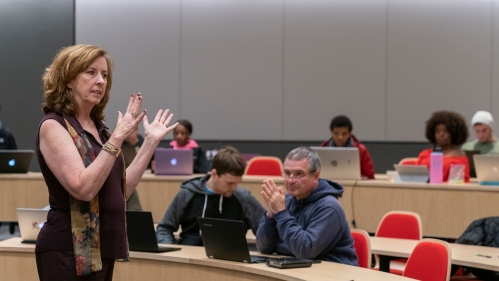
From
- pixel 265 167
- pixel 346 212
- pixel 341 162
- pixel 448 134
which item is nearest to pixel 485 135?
pixel 448 134

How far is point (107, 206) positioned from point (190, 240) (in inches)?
84.8

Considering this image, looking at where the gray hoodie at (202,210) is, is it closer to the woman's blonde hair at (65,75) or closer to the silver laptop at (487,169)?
the woman's blonde hair at (65,75)

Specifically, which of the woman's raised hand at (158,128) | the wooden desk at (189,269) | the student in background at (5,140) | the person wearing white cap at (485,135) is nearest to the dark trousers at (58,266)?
the woman's raised hand at (158,128)

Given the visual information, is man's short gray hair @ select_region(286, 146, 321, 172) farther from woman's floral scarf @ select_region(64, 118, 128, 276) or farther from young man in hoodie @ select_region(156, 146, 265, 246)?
woman's floral scarf @ select_region(64, 118, 128, 276)

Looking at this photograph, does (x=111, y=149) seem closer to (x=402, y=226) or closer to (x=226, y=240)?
(x=226, y=240)

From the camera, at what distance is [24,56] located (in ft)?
31.1

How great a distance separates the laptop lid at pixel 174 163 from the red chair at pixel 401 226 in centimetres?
238

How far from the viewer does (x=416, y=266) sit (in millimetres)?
3051

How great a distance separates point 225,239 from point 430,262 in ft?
3.11

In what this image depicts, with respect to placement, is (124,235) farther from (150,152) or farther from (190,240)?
(190,240)

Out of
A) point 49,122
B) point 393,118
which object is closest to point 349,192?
point 393,118

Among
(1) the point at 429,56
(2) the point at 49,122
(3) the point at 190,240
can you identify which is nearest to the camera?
(2) the point at 49,122

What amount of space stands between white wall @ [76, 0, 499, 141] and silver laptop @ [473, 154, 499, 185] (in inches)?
129

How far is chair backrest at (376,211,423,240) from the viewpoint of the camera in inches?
165
